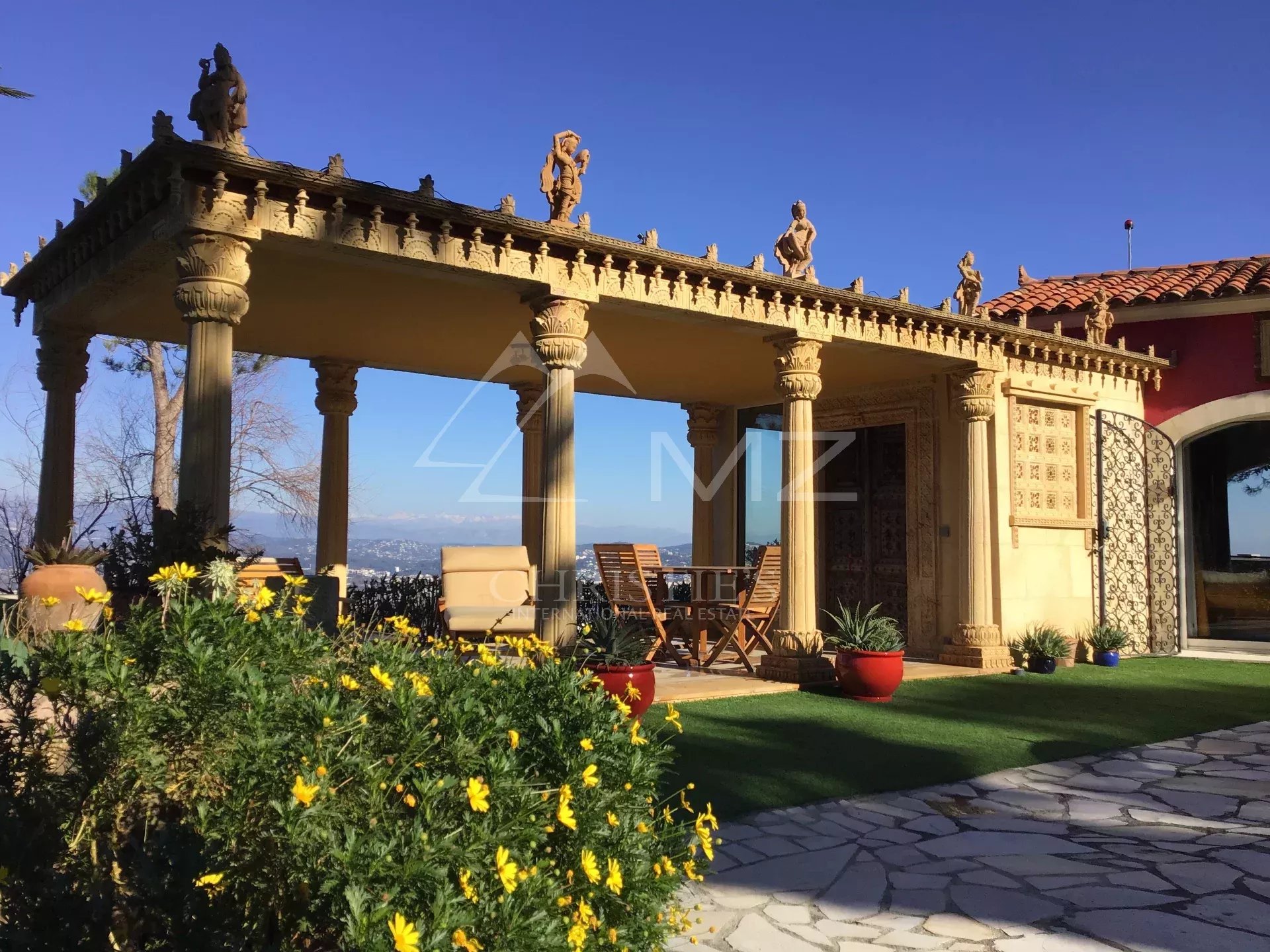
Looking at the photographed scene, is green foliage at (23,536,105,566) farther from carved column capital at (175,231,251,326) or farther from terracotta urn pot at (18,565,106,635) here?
carved column capital at (175,231,251,326)

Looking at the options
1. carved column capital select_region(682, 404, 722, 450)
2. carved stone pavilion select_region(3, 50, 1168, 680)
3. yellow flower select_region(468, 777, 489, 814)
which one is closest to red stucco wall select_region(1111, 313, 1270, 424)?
carved stone pavilion select_region(3, 50, 1168, 680)

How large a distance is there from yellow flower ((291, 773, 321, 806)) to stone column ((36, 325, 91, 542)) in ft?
20.2

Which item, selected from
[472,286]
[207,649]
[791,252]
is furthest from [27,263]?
[207,649]

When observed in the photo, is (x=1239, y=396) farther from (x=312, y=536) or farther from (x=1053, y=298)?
(x=312, y=536)

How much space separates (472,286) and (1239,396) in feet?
27.6

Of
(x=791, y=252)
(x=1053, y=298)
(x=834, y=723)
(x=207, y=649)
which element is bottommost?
(x=834, y=723)

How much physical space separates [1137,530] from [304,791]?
10577 millimetres

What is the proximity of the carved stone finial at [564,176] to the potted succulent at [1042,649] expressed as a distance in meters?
5.93

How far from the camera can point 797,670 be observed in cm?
750

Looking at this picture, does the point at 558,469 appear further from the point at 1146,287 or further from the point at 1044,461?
the point at 1146,287

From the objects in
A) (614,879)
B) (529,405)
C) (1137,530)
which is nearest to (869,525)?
(1137,530)

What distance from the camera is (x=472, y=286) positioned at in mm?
6316

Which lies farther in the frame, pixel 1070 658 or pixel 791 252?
pixel 1070 658

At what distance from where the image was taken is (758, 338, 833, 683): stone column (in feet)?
24.7
